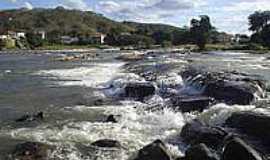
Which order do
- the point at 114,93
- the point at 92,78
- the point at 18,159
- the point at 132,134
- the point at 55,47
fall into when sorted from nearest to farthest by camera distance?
the point at 18,159, the point at 132,134, the point at 114,93, the point at 92,78, the point at 55,47

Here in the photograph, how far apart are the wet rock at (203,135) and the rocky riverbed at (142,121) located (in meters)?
0.04

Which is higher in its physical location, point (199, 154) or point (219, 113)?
point (199, 154)

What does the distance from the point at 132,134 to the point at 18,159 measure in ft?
17.6

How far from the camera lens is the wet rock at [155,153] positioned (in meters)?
15.0

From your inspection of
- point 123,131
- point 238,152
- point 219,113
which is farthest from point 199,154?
point 219,113

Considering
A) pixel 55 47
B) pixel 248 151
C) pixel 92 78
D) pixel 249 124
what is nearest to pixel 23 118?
pixel 249 124

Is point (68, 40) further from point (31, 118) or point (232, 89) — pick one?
point (31, 118)

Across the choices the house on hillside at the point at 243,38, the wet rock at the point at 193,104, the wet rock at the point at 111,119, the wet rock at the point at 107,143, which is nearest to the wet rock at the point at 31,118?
the wet rock at the point at 111,119

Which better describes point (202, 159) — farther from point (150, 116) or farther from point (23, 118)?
point (23, 118)

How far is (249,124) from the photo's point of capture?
1838cm

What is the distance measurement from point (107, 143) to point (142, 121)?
5161 millimetres

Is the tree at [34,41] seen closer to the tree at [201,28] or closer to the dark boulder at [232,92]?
the tree at [201,28]

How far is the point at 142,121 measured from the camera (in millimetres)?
22938

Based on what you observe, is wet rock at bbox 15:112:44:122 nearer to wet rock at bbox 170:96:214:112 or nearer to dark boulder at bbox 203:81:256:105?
wet rock at bbox 170:96:214:112
